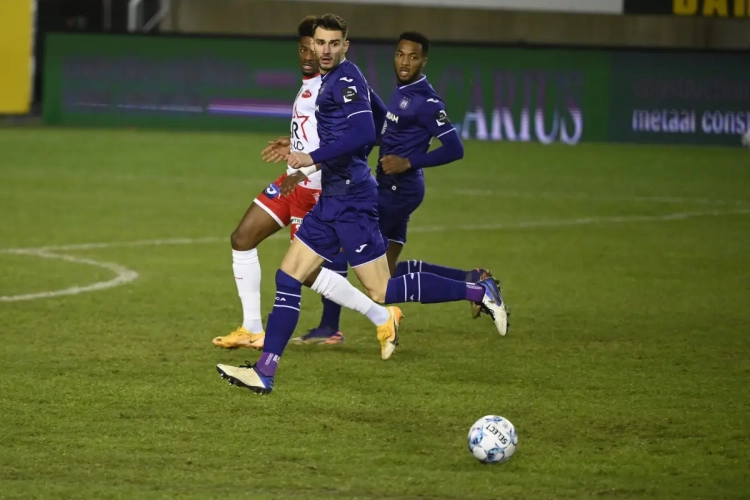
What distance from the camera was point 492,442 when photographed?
5633 millimetres

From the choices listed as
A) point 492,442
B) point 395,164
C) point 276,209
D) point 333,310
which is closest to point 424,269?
point 333,310

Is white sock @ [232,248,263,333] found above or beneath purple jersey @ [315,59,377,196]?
beneath

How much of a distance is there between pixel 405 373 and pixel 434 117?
1.94m

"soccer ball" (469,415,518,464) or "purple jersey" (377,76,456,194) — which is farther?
"purple jersey" (377,76,456,194)

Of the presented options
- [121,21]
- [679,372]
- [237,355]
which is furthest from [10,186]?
[121,21]

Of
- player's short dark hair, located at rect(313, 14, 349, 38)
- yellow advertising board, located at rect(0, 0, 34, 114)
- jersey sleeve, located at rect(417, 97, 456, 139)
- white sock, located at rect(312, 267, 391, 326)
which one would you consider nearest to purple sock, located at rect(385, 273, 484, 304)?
white sock, located at rect(312, 267, 391, 326)

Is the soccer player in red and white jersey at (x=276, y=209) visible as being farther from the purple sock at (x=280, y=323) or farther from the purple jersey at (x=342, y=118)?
the purple sock at (x=280, y=323)

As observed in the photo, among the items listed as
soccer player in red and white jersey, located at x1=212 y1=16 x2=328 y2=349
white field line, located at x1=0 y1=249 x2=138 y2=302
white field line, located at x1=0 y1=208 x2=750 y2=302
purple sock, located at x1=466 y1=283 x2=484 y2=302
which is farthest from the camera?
white field line, located at x1=0 y1=208 x2=750 y2=302

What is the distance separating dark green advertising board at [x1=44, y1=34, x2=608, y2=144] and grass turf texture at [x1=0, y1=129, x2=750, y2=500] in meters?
12.2

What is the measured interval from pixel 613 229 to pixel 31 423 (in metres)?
10.2

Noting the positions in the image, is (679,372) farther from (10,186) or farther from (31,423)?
(10,186)

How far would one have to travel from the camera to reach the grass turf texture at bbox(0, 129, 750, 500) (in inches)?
216

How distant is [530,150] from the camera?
26.5 meters

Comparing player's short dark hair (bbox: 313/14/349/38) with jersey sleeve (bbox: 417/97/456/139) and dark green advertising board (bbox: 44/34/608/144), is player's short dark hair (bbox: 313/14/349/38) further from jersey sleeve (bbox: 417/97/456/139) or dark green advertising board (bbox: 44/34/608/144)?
dark green advertising board (bbox: 44/34/608/144)
